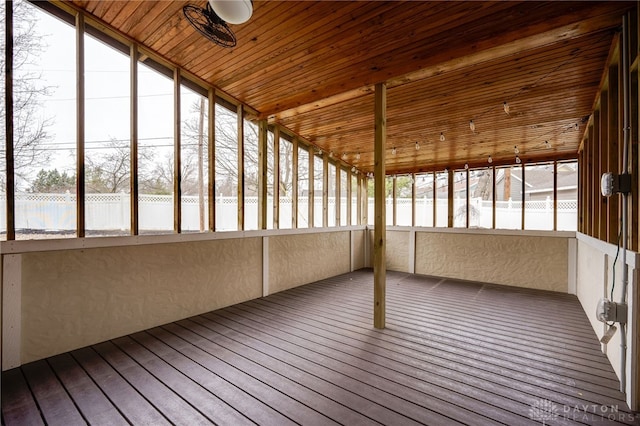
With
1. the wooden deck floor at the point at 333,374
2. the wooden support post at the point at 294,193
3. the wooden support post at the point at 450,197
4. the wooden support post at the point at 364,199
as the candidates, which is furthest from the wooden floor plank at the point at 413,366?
the wooden support post at the point at 450,197

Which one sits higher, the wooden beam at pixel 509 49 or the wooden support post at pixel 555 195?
the wooden beam at pixel 509 49

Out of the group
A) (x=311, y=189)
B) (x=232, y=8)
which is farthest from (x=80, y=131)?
(x=311, y=189)

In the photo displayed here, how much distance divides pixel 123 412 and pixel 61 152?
8.01ft

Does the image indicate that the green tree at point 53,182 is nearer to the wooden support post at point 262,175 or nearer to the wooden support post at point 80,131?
the wooden support post at point 80,131

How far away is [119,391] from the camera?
2111 millimetres

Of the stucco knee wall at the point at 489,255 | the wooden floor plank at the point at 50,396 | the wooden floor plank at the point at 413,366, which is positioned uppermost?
the stucco knee wall at the point at 489,255

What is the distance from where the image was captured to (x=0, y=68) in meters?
2.49

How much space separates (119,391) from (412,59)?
12.9ft

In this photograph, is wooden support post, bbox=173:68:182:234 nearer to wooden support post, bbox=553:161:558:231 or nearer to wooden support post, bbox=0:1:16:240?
wooden support post, bbox=0:1:16:240

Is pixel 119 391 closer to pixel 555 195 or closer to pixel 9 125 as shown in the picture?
pixel 9 125

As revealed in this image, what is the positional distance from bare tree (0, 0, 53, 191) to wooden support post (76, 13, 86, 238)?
22 cm

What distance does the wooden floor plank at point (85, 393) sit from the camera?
1827 millimetres

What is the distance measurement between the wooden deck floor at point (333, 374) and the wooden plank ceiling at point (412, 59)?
9.08 feet

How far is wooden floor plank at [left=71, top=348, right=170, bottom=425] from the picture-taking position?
6.01 feet
